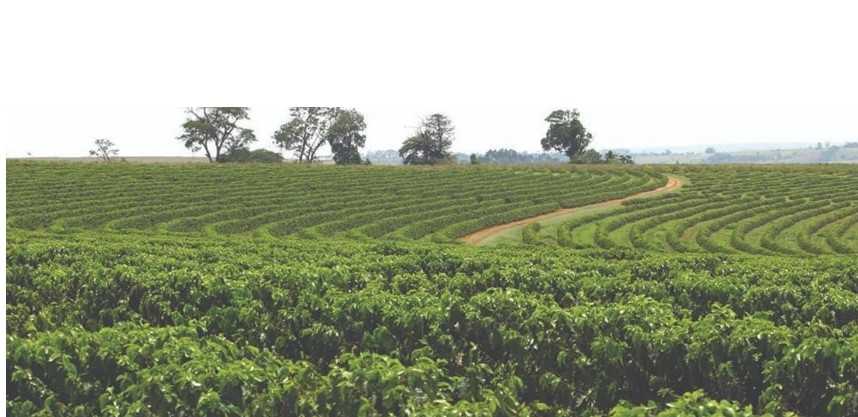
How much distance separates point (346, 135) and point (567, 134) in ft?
118

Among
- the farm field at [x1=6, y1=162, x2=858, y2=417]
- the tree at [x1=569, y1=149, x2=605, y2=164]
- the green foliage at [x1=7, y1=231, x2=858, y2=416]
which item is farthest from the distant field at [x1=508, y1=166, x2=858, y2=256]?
the tree at [x1=569, y1=149, x2=605, y2=164]

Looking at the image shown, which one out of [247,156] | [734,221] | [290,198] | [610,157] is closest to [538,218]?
[734,221]

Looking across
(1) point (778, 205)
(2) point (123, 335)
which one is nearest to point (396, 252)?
(2) point (123, 335)

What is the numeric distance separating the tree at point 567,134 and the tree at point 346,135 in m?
30.2

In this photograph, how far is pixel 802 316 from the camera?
1269 cm

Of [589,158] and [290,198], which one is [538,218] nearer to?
[290,198]

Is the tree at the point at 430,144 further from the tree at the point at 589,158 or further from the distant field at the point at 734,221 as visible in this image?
the distant field at the point at 734,221

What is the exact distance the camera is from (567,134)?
11856 cm

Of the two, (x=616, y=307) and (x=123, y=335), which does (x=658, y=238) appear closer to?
(x=616, y=307)

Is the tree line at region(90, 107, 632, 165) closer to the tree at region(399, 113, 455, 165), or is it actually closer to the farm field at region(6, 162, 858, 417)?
the tree at region(399, 113, 455, 165)

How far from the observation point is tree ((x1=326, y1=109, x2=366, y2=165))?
395 ft

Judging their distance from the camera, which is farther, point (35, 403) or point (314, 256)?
point (314, 256)

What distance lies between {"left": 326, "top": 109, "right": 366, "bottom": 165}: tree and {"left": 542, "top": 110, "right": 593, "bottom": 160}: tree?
30223 mm

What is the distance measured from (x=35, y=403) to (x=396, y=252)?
1296 cm
